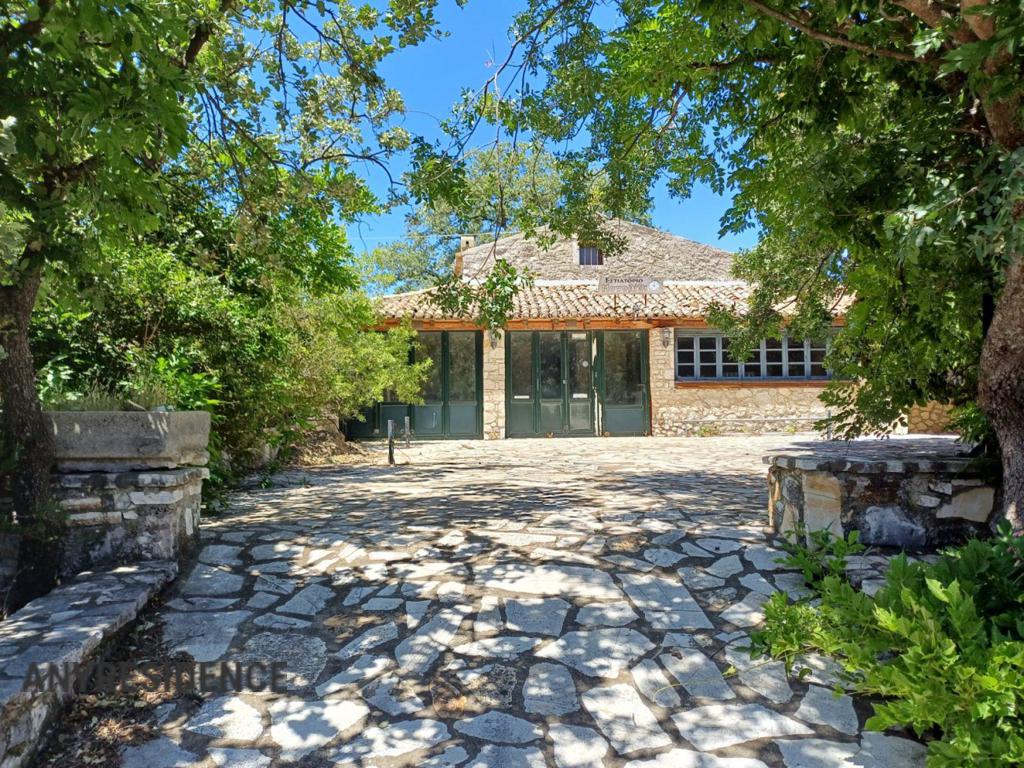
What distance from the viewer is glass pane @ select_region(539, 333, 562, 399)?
13523 millimetres

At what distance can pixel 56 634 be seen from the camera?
8.45ft

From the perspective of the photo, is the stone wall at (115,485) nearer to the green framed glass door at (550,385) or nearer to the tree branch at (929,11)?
the tree branch at (929,11)

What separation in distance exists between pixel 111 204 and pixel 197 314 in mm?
2665

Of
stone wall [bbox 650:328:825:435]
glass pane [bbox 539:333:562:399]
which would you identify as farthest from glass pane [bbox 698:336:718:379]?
glass pane [bbox 539:333:562:399]

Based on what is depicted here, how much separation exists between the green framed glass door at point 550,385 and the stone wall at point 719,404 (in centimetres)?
142

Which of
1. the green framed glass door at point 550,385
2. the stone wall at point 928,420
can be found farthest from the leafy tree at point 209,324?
the stone wall at point 928,420

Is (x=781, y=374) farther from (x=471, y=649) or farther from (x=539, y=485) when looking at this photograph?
(x=471, y=649)

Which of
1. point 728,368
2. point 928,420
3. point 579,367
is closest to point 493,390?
point 579,367

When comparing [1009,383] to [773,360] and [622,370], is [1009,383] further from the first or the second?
[773,360]

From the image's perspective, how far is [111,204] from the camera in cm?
270

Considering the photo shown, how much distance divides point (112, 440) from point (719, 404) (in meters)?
12.0

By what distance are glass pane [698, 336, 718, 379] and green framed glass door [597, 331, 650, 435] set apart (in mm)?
1216

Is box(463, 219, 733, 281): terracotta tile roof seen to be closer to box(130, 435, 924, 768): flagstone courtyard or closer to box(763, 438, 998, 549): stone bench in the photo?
box(130, 435, 924, 768): flagstone courtyard

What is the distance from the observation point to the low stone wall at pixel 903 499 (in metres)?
3.64
